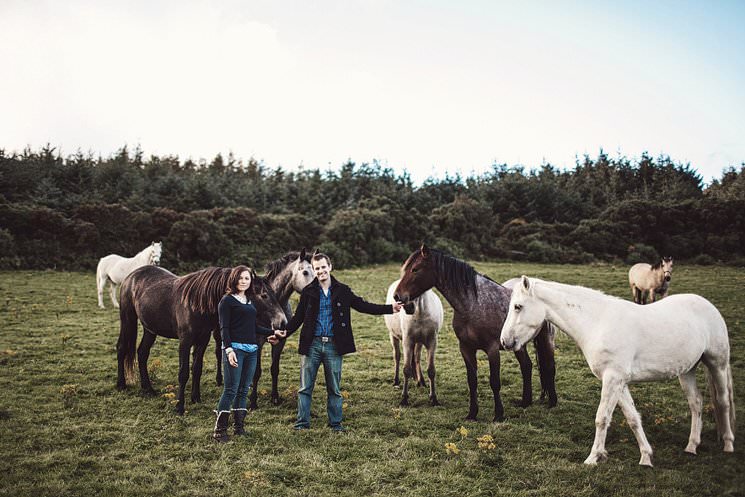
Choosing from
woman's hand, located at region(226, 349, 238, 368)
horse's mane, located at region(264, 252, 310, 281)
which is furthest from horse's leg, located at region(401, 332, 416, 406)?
woman's hand, located at region(226, 349, 238, 368)

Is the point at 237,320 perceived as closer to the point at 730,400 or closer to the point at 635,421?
the point at 635,421

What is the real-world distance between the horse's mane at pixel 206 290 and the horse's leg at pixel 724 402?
555cm

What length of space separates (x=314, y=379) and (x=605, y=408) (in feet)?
10.3

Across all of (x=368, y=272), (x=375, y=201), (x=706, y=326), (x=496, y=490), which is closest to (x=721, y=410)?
(x=706, y=326)

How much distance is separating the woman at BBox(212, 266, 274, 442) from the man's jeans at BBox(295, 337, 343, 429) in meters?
0.64

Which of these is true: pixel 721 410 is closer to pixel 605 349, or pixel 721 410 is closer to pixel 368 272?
pixel 605 349

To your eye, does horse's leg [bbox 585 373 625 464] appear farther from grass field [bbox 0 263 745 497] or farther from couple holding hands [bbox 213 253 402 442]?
couple holding hands [bbox 213 253 402 442]

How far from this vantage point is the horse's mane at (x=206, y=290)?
5793 millimetres

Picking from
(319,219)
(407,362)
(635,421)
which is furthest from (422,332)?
(319,219)

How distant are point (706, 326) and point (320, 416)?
4546mm

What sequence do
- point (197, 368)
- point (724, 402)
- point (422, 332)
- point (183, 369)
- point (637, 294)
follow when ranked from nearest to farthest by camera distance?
point (724, 402) → point (183, 369) → point (197, 368) → point (422, 332) → point (637, 294)

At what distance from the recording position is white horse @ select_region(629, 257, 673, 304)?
47.6 feet

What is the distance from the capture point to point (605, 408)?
14.3ft

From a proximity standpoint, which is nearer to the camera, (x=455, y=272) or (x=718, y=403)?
(x=718, y=403)
